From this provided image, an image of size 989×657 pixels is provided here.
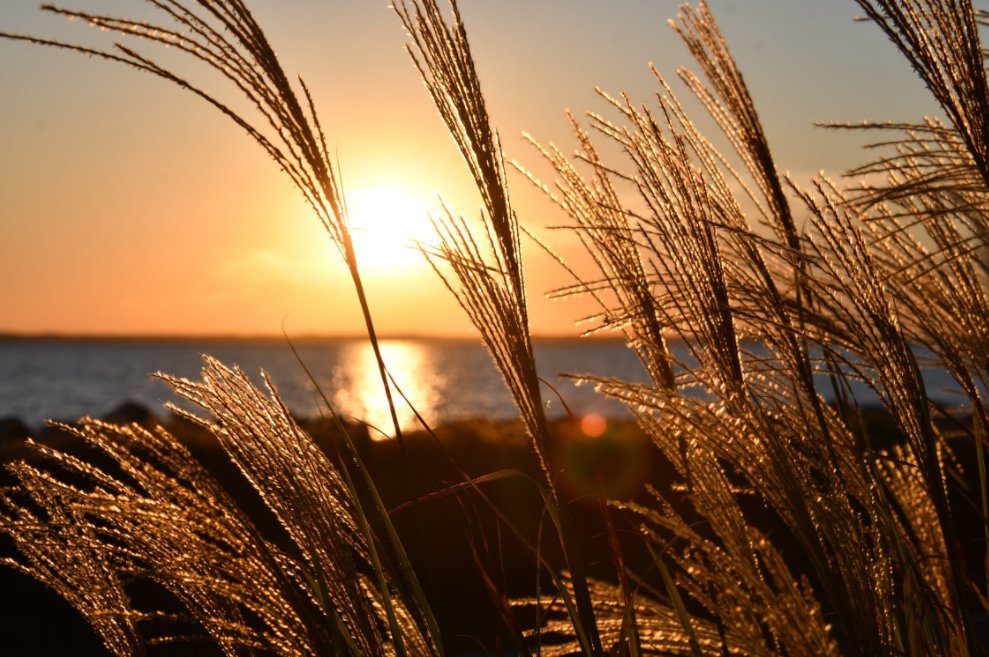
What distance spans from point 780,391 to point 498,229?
62cm

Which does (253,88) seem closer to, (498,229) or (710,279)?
(498,229)

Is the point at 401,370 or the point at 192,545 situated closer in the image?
the point at 192,545

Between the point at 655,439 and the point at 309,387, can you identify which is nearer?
the point at 655,439

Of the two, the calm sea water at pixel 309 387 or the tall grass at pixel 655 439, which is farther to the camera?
the calm sea water at pixel 309 387

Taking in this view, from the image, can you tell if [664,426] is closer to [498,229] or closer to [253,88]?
[498,229]

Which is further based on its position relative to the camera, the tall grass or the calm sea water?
the calm sea water

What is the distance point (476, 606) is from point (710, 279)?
5.23 metres

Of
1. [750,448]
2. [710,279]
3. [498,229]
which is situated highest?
[498,229]

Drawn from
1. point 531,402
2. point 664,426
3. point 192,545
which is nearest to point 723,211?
point 664,426

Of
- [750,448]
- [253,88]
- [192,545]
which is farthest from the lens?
[192,545]

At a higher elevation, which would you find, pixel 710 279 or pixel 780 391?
pixel 710 279

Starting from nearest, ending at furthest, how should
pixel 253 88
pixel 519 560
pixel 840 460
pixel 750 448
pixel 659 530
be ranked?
pixel 750 448, pixel 253 88, pixel 840 460, pixel 659 530, pixel 519 560

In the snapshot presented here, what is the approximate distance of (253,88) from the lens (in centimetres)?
141

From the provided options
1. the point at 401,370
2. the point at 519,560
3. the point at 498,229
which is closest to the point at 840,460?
the point at 498,229
